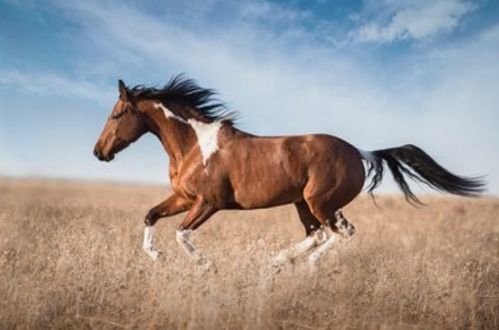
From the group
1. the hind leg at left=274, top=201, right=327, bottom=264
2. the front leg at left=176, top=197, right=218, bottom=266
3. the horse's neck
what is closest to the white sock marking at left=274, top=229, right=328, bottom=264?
the hind leg at left=274, top=201, right=327, bottom=264

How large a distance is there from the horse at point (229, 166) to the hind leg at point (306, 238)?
0.01 metres

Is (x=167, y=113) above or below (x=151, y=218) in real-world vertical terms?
above

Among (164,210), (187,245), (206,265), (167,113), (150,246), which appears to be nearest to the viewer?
(206,265)

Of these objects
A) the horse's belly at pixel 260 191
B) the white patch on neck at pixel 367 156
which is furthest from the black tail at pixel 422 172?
the horse's belly at pixel 260 191

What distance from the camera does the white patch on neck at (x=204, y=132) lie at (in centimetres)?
739

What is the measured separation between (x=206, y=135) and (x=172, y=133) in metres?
0.50

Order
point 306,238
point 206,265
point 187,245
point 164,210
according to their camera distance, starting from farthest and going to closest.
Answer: point 306,238
point 164,210
point 187,245
point 206,265

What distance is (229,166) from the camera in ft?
23.9

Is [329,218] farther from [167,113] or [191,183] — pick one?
[167,113]

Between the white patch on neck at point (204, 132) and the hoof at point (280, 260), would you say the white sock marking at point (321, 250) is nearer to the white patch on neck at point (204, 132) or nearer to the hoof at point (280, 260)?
the hoof at point (280, 260)

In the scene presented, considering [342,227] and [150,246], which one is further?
[342,227]

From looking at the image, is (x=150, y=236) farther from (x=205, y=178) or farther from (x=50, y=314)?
(x=50, y=314)

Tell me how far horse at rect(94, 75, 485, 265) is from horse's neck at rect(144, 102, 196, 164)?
14mm

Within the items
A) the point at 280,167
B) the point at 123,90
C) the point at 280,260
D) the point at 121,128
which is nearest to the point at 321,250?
the point at 280,260
